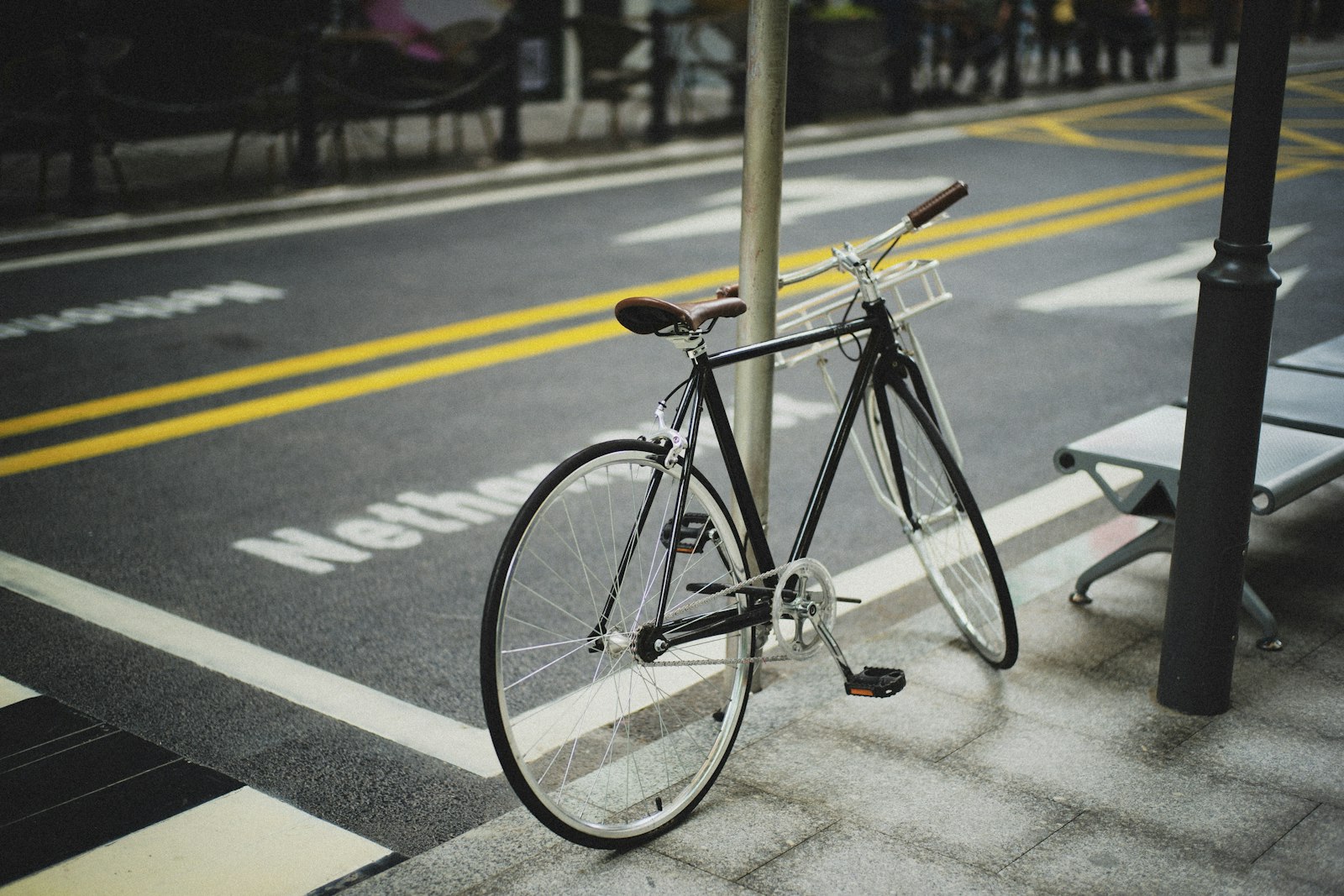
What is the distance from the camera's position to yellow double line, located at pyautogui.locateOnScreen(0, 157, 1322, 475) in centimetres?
659

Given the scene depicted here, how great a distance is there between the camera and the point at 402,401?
712 centimetres

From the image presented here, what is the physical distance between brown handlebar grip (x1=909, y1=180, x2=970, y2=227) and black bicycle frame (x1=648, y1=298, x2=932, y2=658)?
24 centimetres

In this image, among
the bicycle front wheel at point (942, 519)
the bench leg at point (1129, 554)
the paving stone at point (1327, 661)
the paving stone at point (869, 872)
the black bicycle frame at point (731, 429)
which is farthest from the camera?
the bench leg at point (1129, 554)

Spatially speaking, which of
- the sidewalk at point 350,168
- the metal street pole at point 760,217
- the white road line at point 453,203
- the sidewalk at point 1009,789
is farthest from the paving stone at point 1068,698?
the sidewalk at point 350,168

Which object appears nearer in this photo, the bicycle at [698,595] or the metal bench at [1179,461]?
the bicycle at [698,595]

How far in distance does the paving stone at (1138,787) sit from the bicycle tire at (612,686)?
684 millimetres

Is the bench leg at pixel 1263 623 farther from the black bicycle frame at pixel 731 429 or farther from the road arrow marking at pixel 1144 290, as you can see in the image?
the road arrow marking at pixel 1144 290

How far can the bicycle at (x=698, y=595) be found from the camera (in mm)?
3160

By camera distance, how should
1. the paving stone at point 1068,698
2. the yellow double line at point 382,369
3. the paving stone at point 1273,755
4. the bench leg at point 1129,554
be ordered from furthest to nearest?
the yellow double line at point 382,369, the bench leg at point 1129,554, the paving stone at point 1068,698, the paving stone at point 1273,755

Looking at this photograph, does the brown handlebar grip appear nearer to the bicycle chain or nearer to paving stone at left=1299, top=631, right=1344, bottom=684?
the bicycle chain

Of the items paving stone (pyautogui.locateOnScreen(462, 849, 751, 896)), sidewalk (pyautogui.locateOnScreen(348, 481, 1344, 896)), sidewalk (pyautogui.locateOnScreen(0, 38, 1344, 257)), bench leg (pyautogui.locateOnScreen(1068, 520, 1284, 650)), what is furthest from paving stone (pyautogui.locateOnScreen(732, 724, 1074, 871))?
sidewalk (pyautogui.locateOnScreen(0, 38, 1344, 257))

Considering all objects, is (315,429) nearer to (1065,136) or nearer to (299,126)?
(299,126)

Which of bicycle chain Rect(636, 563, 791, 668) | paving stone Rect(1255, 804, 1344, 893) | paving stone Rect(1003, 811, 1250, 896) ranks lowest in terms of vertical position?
paving stone Rect(1003, 811, 1250, 896)

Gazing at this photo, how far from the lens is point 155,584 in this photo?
16.3ft
